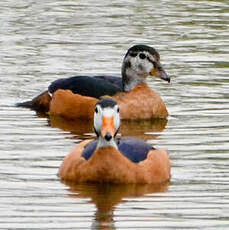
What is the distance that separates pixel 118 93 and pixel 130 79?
46 cm

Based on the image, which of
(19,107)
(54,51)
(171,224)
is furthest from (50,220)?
(54,51)

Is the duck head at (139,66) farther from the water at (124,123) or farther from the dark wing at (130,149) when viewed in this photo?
the dark wing at (130,149)

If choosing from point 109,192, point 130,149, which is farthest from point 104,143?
point 109,192

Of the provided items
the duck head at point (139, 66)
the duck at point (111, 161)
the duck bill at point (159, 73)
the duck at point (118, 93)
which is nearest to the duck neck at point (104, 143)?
the duck at point (111, 161)

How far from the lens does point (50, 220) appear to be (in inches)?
498

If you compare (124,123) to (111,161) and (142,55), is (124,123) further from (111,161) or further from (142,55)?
(111,161)

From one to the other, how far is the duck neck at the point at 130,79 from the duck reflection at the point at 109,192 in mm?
5679

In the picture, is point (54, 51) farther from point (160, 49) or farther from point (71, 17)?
point (71, 17)

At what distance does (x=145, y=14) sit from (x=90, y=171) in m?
15.0

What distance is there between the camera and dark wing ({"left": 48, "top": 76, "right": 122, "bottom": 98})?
19853 millimetres

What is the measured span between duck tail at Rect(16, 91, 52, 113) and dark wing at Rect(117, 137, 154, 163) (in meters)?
5.39

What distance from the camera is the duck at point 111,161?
14.6 m

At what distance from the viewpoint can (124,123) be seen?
19.5 m

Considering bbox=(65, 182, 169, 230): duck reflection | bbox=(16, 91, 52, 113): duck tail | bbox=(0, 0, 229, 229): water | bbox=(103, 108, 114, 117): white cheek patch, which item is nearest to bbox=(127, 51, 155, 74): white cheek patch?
bbox=(0, 0, 229, 229): water
